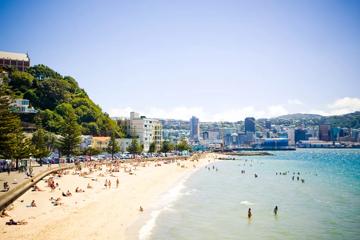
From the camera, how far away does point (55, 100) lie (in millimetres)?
88438

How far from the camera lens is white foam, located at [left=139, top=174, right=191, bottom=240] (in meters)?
19.6

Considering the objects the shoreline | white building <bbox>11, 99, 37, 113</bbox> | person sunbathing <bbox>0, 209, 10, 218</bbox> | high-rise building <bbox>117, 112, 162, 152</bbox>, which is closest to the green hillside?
white building <bbox>11, 99, 37, 113</bbox>

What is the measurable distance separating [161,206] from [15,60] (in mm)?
92349

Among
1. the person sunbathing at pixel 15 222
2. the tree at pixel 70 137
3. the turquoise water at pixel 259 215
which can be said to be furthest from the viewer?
the tree at pixel 70 137

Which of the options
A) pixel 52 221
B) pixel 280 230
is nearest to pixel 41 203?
pixel 52 221

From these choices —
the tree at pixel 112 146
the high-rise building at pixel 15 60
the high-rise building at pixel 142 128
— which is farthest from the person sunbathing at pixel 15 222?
the high-rise building at pixel 15 60

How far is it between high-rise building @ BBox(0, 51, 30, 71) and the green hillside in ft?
21.7

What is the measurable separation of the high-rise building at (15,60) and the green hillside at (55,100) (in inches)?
261

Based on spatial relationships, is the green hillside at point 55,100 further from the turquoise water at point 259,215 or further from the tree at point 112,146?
the turquoise water at point 259,215

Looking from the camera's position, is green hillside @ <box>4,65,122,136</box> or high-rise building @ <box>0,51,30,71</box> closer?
green hillside @ <box>4,65,122,136</box>

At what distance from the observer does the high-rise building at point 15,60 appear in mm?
101000

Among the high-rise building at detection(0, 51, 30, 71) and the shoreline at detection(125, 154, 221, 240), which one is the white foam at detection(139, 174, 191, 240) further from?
the high-rise building at detection(0, 51, 30, 71)

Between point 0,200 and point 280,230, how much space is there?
1716 cm

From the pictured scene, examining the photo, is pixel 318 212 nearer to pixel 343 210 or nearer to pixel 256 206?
pixel 343 210
